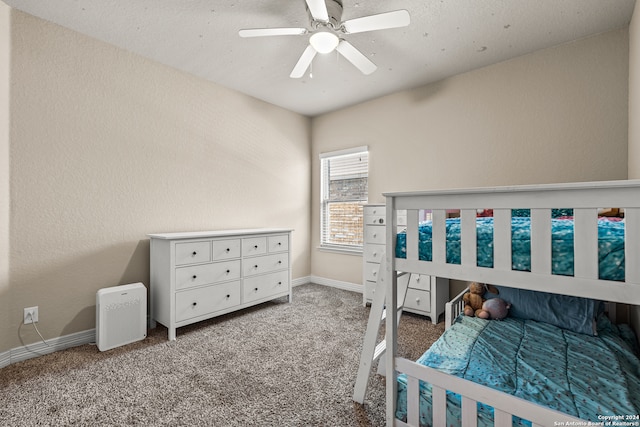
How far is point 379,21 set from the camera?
181 cm

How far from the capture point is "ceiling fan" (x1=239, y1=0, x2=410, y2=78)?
68.8 inches

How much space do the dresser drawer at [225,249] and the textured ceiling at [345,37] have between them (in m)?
1.68

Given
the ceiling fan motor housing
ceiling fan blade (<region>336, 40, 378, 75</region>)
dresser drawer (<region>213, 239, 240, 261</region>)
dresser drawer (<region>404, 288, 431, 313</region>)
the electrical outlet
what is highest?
the ceiling fan motor housing

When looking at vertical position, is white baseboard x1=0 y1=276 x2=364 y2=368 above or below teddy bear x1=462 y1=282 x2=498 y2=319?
below

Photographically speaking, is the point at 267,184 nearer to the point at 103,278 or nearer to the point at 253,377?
the point at 103,278

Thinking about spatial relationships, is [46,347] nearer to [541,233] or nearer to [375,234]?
[375,234]

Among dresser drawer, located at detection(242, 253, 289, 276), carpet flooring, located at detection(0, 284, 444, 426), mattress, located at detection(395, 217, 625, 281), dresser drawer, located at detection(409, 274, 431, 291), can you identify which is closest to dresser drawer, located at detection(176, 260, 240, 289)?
dresser drawer, located at detection(242, 253, 289, 276)

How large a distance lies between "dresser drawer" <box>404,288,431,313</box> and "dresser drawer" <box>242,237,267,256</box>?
1547 millimetres

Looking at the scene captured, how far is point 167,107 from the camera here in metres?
2.83

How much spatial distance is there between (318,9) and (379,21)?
0.39m

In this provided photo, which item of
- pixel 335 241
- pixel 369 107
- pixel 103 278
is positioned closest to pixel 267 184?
pixel 335 241

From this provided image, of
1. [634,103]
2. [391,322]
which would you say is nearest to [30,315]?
[391,322]

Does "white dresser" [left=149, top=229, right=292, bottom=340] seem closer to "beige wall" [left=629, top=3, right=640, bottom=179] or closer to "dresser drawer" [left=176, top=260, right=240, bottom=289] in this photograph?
"dresser drawer" [left=176, top=260, right=240, bottom=289]

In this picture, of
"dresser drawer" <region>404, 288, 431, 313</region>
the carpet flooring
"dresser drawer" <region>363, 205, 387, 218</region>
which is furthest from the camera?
"dresser drawer" <region>363, 205, 387, 218</region>
